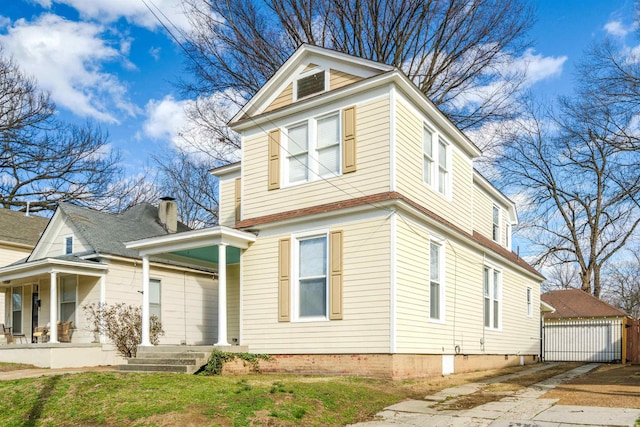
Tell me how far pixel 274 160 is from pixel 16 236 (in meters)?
17.0

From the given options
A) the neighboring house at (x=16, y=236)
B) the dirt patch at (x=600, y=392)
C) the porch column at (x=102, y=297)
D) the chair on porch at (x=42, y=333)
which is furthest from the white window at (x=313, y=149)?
the neighboring house at (x=16, y=236)

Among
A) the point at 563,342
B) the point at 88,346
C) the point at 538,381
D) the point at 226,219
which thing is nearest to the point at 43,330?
the point at 88,346

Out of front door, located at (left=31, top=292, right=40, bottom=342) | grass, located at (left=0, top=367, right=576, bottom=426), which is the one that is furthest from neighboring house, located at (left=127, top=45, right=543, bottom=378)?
front door, located at (left=31, top=292, right=40, bottom=342)

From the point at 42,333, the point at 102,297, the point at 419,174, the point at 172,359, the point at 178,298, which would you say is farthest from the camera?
the point at 178,298

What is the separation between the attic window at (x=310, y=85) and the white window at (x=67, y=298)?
10.0 metres

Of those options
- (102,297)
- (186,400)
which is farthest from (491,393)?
(102,297)

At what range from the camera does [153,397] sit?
9.05m

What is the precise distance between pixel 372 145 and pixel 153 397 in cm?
694

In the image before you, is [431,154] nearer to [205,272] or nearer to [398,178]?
[398,178]

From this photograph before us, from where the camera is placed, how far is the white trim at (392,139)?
12.8 metres

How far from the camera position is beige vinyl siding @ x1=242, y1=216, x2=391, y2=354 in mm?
12242

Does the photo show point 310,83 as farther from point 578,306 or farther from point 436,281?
point 578,306

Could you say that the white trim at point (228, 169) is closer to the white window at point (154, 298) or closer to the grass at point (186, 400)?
the white window at point (154, 298)

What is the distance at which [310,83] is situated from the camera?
1498 centimetres
